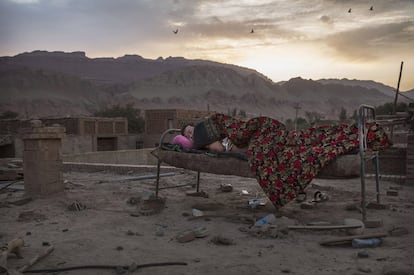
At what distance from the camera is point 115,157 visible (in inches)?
632

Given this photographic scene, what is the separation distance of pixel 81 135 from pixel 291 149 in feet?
73.2

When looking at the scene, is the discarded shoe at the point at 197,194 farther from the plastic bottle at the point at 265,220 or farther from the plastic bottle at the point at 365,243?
the plastic bottle at the point at 365,243

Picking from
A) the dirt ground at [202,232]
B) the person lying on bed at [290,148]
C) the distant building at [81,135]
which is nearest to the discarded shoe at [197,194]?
Result: the dirt ground at [202,232]

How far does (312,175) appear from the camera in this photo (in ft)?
16.4

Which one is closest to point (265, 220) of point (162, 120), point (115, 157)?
point (115, 157)

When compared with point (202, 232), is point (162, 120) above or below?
above

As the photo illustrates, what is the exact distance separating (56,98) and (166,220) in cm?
5910

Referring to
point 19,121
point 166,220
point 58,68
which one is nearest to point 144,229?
point 166,220

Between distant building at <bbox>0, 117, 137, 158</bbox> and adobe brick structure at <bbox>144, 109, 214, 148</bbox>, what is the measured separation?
1272mm

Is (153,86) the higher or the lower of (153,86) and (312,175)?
the higher

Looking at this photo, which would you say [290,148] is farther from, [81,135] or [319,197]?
[81,135]

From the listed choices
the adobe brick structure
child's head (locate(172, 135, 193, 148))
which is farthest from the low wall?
the adobe brick structure

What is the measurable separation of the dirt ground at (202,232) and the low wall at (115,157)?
7.00 metres

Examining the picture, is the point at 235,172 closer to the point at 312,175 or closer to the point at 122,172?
the point at 312,175
